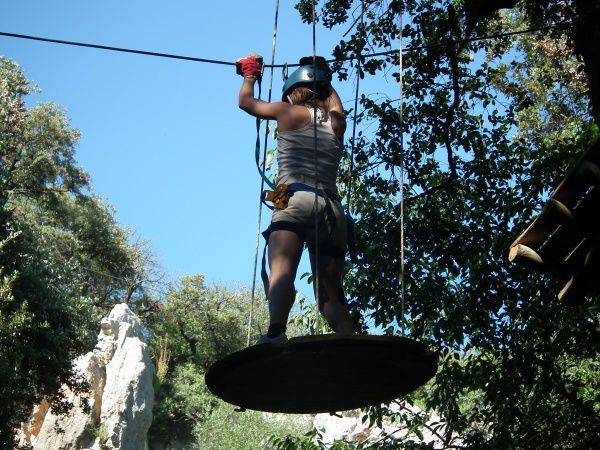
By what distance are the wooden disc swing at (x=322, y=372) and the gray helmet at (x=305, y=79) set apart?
0.19 meters

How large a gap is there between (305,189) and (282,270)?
1.58 feet

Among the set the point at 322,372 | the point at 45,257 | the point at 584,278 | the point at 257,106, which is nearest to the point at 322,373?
the point at 322,372

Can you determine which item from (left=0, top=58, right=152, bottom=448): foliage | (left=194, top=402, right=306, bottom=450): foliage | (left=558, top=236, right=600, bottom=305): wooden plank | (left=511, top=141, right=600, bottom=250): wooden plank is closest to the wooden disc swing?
(left=511, top=141, right=600, bottom=250): wooden plank

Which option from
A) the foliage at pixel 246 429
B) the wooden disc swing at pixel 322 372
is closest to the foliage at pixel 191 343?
the foliage at pixel 246 429

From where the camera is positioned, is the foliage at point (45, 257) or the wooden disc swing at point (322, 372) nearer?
the wooden disc swing at point (322, 372)

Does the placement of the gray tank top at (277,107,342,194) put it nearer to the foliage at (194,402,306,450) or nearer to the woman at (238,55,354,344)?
the woman at (238,55,354,344)

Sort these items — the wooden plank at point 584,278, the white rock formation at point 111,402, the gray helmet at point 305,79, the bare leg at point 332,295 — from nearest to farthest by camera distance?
the wooden plank at point 584,278 < the bare leg at point 332,295 < the gray helmet at point 305,79 < the white rock formation at point 111,402

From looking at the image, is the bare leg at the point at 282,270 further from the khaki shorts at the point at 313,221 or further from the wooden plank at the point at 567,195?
the wooden plank at the point at 567,195

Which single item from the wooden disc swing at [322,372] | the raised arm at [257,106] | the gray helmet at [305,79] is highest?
the gray helmet at [305,79]

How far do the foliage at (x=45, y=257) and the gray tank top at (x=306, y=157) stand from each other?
22.0 ft

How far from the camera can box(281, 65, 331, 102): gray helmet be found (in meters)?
5.26

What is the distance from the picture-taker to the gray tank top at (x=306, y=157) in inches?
201

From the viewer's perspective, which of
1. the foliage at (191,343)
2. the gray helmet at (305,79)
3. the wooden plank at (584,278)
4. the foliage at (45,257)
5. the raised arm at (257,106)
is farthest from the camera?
the foliage at (191,343)

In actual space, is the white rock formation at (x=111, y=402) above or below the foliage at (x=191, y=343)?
below
